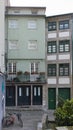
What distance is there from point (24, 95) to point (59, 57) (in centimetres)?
614

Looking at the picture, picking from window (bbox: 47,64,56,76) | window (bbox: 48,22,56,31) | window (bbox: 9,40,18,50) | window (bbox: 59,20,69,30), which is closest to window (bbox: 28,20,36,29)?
window (bbox: 48,22,56,31)

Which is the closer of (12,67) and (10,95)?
(10,95)

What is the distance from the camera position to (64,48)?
39.7 m

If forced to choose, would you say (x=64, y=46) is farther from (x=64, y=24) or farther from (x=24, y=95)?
(x=24, y=95)

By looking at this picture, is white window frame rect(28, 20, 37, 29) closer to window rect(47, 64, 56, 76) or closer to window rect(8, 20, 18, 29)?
window rect(8, 20, 18, 29)

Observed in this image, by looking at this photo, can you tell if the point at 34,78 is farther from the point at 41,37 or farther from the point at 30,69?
the point at 41,37

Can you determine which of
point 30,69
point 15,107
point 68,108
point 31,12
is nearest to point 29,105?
point 15,107

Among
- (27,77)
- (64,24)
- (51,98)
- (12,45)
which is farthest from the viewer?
(12,45)

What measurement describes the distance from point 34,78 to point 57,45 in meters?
4.77

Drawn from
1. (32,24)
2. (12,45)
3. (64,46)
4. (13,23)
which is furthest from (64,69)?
(13,23)

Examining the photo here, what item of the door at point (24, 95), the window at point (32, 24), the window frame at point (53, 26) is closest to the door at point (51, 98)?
the door at point (24, 95)

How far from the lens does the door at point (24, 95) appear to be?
40.1 meters

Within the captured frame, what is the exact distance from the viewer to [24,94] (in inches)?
1585

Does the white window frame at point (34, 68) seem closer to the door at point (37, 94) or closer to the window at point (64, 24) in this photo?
the door at point (37, 94)
